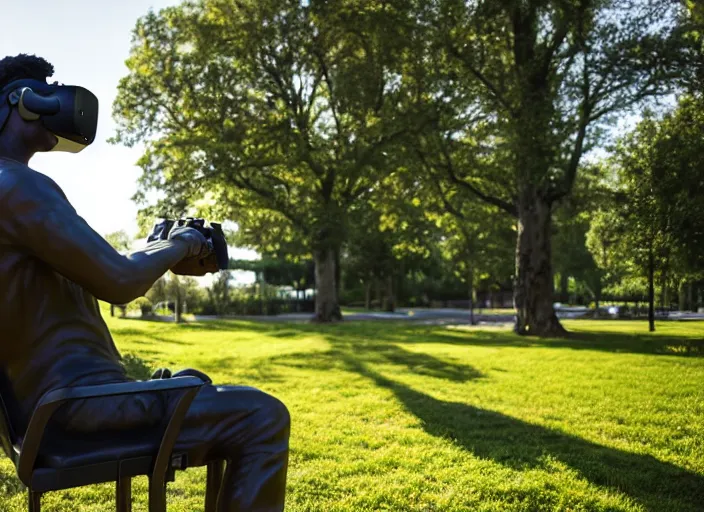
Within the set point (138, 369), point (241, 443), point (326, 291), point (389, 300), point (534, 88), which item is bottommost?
point (138, 369)

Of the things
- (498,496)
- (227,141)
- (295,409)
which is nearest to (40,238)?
(498,496)

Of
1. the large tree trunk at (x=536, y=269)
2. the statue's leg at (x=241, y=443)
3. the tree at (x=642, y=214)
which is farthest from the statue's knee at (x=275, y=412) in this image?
the large tree trunk at (x=536, y=269)

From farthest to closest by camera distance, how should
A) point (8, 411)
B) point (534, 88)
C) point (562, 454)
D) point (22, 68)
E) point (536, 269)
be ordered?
point (536, 269), point (534, 88), point (562, 454), point (22, 68), point (8, 411)

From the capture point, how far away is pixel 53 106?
204 cm

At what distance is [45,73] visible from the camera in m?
2.18

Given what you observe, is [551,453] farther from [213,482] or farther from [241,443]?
[241,443]

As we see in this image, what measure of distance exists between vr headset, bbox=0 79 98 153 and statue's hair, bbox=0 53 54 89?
0.04 meters

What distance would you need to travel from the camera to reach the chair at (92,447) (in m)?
1.77

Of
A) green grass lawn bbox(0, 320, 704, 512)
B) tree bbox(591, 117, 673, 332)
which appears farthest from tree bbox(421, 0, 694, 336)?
green grass lawn bbox(0, 320, 704, 512)

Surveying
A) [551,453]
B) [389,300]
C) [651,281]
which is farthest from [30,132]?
[389,300]

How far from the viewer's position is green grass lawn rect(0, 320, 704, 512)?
443 centimetres

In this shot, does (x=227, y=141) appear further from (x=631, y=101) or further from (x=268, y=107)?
(x=631, y=101)

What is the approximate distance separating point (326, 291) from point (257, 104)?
870 centimetres

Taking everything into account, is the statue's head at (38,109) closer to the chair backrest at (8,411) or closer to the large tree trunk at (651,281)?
the chair backrest at (8,411)
